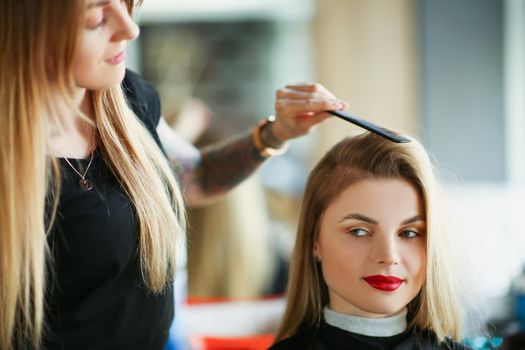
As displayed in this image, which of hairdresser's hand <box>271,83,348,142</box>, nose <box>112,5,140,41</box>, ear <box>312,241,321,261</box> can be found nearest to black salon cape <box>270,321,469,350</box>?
ear <box>312,241,321,261</box>

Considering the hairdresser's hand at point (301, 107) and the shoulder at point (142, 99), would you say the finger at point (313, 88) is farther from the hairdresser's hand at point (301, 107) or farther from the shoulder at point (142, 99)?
the shoulder at point (142, 99)

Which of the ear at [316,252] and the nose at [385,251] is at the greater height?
the nose at [385,251]

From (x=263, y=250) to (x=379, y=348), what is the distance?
1.45 meters

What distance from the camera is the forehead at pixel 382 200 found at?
1003 mm

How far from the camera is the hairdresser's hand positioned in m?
1.11

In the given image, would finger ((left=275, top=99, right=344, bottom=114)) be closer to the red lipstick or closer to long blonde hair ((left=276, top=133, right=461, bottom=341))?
long blonde hair ((left=276, top=133, right=461, bottom=341))

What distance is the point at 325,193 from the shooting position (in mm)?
1075

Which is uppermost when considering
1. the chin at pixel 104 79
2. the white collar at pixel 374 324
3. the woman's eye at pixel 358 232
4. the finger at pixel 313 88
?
the chin at pixel 104 79

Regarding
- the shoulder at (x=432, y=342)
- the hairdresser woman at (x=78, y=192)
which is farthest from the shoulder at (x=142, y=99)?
the shoulder at (x=432, y=342)

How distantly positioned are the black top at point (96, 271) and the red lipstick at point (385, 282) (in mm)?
329

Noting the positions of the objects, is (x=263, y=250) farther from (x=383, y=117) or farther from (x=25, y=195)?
(x=25, y=195)

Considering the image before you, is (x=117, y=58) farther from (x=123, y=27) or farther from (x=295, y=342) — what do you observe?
(x=295, y=342)

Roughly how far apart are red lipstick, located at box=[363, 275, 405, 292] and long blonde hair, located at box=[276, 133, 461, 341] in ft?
0.21

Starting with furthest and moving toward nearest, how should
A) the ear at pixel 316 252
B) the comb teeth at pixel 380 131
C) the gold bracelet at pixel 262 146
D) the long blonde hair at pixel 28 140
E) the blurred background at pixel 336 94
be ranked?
the blurred background at pixel 336 94, the gold bracelet at pixel 262 146, the ear at pixel 316 252, the comb teeth at pixel 380 131, the long blonde hair at pixel 28 140
